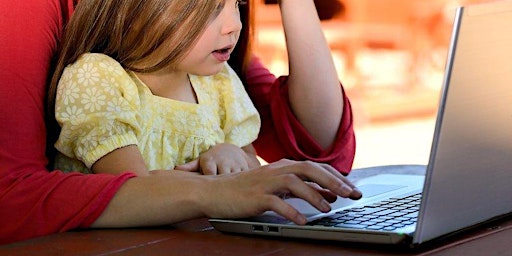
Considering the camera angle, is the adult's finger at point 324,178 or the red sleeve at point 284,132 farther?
the red sleeve at point 284,132

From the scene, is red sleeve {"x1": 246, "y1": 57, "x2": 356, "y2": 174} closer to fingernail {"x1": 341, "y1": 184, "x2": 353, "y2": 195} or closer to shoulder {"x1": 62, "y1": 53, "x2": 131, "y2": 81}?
shoulder {"x1": 62, "y1": 53, "x2": 131, "y2": 81}

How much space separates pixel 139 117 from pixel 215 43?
148mm

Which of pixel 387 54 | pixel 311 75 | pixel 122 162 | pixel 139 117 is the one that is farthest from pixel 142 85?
pixel 387 54

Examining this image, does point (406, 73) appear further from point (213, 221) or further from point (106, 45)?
point (213, 221)

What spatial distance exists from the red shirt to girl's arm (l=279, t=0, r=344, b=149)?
15.1 inches

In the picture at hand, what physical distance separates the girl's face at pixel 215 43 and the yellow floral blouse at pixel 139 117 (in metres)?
0.09

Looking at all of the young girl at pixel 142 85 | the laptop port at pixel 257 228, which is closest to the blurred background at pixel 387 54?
the young girl at pixel 142 85

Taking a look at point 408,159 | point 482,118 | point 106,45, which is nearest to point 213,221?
point 482,118

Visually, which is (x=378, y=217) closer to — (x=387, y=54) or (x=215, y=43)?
(x=215, y=43)

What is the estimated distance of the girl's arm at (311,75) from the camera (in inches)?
65.7

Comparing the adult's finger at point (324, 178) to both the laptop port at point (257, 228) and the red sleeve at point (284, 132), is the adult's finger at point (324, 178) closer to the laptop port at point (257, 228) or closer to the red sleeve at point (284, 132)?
the laptop port at point (257, 228)

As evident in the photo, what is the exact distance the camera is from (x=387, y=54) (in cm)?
480

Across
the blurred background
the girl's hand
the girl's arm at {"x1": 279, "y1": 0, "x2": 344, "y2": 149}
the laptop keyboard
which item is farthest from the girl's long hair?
the blurred background

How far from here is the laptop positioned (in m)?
→ 0.91
